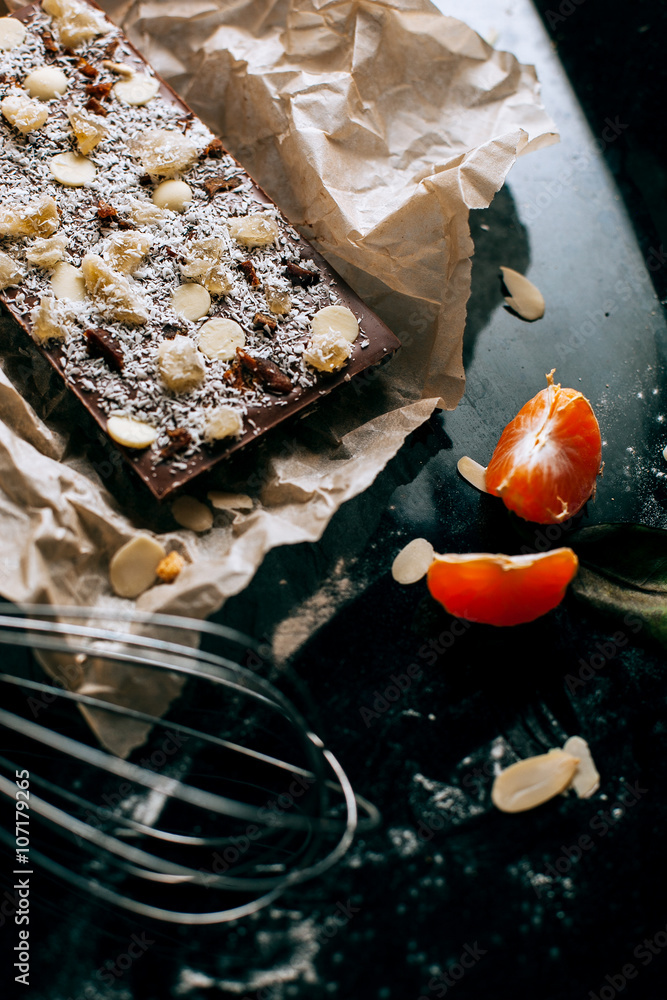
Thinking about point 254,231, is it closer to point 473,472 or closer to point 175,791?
point 473,472

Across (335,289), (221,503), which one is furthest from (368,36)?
(221,503)

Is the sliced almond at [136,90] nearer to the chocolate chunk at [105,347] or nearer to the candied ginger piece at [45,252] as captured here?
the candied ginger piece at [45,252]

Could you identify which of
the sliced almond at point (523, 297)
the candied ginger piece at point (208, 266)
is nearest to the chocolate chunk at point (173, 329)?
the candied ginger piece at point (208, 266)

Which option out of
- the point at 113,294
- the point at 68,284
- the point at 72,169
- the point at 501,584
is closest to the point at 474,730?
the point at 501,584

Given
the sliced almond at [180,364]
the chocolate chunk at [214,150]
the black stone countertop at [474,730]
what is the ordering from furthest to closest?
the chocolate chunk at [214,150] → the sliced almond at [180,364] → the black stone countertop at [474,730]

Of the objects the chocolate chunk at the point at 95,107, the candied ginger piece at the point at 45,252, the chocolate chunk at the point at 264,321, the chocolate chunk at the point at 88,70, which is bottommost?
the chocolate chunk at the point at 264,321

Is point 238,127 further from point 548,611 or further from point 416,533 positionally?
point 548,611
